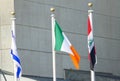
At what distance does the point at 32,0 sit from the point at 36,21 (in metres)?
1.49

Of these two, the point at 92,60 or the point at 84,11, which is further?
the point at 84,11

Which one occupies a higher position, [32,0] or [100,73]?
[32,0]

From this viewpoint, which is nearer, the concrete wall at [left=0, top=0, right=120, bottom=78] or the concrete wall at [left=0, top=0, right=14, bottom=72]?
the concrete wall at [left=0, top=0, right=14, bottom=72]

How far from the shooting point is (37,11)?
153 ft

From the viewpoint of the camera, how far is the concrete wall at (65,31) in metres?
45.6

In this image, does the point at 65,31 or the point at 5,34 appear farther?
the point at 65,31

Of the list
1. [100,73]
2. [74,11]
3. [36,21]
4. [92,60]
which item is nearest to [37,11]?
[36,21]

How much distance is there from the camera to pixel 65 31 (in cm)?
4869

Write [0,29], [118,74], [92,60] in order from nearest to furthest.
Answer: [92,60] → [0,29] → [118,74]

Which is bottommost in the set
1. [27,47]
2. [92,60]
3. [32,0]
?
[92,60]

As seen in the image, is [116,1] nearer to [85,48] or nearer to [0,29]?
[85,48]

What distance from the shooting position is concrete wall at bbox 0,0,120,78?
45613 millimetres

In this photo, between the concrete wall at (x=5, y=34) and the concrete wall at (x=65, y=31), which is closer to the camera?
the concrete wall at (x=5, y=34)

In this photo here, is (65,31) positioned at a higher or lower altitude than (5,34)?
higher
